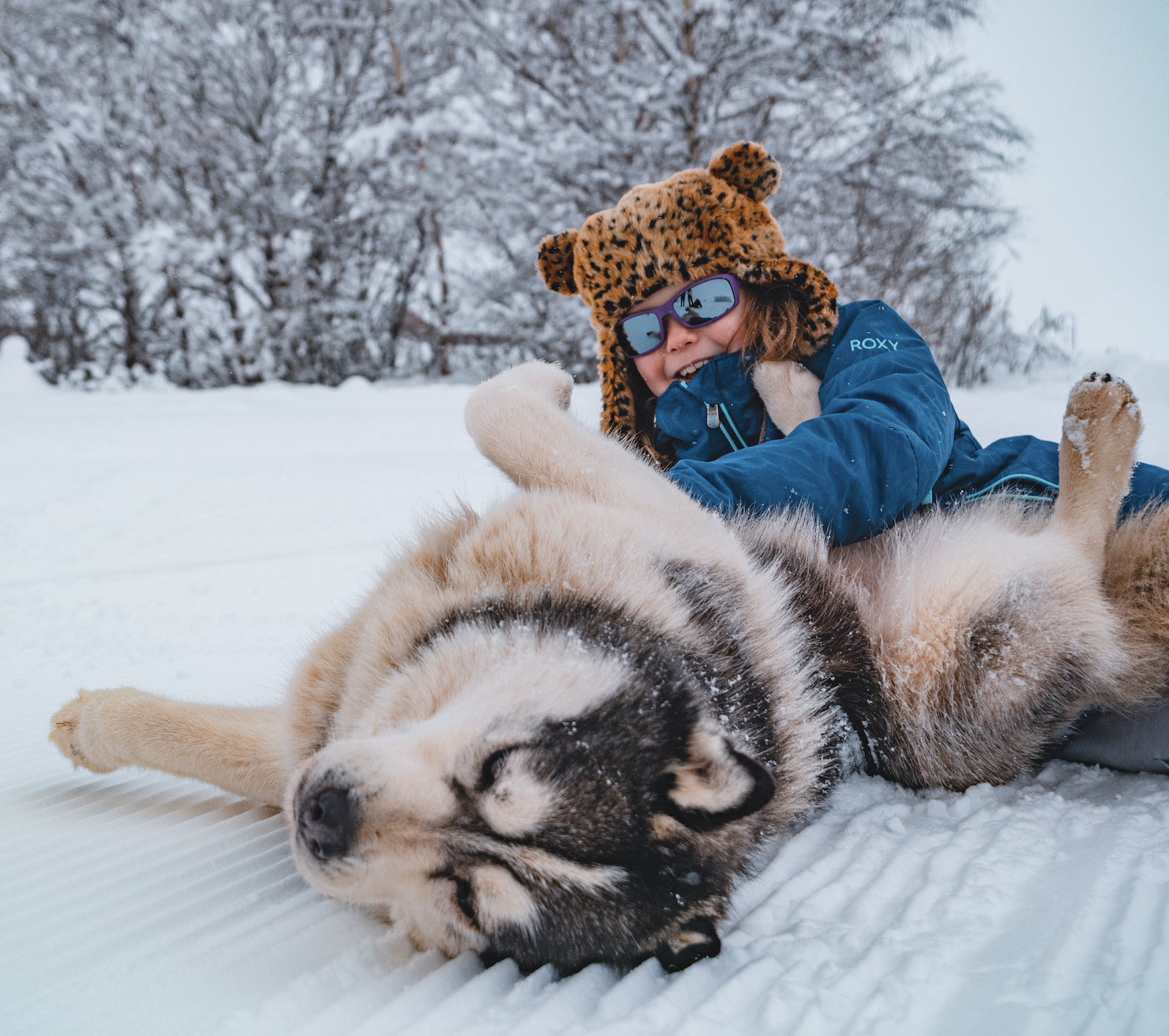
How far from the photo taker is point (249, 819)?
1.51 meters

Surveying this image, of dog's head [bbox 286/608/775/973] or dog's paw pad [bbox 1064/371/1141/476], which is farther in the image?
dog's paw pad [bbox 1064/371/1141/476]

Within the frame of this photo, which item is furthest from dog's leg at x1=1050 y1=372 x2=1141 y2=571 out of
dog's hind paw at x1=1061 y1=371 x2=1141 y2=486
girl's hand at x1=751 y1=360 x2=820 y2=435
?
girl's hand at x1=751 y1=360 x2=820 y2=435

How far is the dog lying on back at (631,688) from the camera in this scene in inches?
42.5

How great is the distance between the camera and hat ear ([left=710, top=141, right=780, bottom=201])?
101 inches

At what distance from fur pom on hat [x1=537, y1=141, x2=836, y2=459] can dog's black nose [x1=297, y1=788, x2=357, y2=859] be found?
1557 millimetres

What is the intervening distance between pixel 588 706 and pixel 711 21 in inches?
372

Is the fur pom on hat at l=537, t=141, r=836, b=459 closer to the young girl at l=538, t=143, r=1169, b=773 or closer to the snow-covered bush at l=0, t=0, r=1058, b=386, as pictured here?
the young girl at l=538, t=143, r=1169, b=773

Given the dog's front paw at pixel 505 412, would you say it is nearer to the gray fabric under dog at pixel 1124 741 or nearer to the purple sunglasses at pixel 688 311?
the purple sunglasses at pixel 688 311

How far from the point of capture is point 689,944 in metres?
1.05

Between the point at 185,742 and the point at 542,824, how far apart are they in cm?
97

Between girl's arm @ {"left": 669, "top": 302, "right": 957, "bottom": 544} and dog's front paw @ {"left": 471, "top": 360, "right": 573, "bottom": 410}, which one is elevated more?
dog's front paw @ {"left": 471, "top": 360, "right": 573, "bottom": 410}

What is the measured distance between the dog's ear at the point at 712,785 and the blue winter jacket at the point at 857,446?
68 centimetres

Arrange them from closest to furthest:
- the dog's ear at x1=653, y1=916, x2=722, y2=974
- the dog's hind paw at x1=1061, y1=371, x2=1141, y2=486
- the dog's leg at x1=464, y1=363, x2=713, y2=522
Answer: the dog's ear at x1=653, y1=916, x2=722, y2=974 → the dog's leg at x1=464, y1=363, x2=713, y2=522 → the dog's hind paw at x1=1061, y1=371, x2=1141, y2=486

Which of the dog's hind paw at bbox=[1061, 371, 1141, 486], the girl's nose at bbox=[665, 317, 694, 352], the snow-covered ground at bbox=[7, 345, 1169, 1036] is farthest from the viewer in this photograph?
the girl's nose at bbox=[665, 317, 694, 352]
